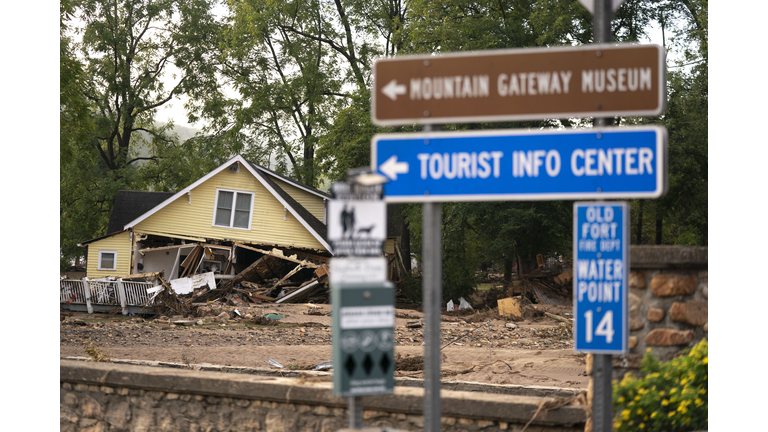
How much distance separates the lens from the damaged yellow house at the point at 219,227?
90.0 feet

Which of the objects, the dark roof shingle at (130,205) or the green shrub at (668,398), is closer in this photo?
the green shrub at (668,398)

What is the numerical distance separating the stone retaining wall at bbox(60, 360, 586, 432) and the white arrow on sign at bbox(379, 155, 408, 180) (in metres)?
2.10

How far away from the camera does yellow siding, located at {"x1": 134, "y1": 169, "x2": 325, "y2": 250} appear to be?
90.3ft

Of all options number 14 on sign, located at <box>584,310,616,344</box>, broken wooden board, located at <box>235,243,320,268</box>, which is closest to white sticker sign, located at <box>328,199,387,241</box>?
number 14 on sign, located at <box>584,310,616,344</box>

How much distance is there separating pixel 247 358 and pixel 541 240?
56.0ft

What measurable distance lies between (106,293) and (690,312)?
2163 cm

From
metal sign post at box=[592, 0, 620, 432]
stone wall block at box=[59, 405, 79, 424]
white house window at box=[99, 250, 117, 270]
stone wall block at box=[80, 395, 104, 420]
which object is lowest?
stone wall block at box=[59, 405, 79, 424]

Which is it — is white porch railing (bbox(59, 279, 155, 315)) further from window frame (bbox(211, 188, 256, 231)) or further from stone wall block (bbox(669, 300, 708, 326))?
stone wall block (bbox(669, 300, 708, 326))

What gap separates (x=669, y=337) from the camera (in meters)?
4.74

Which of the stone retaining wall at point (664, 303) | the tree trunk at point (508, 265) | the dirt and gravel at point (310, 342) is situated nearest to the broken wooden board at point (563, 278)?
the tree trunk at point (508, 265)

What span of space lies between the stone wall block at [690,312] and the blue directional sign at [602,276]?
125 centimetres

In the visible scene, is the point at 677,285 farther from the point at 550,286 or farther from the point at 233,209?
the point at 233,209

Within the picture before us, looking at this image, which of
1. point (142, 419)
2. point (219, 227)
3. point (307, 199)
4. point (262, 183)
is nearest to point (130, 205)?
point (219, 227)

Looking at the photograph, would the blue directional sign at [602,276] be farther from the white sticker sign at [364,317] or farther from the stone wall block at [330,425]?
the stone wall block at [330,425]
